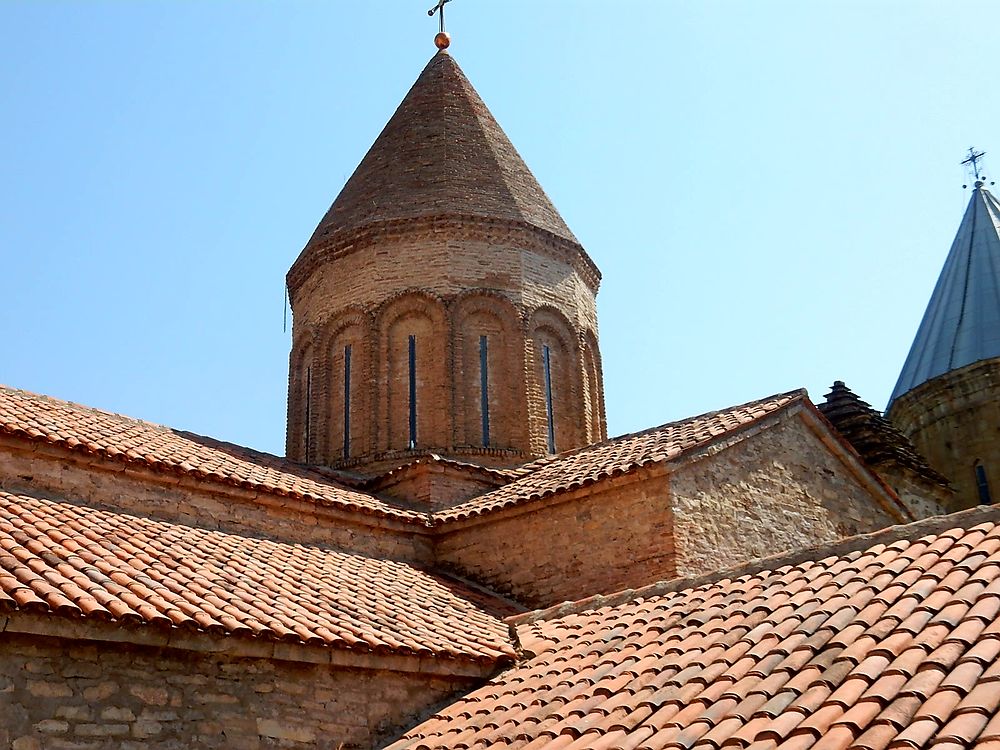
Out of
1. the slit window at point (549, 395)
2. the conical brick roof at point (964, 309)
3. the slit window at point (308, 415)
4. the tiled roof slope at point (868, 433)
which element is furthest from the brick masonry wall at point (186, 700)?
the conical brick roof at point (964, 309)

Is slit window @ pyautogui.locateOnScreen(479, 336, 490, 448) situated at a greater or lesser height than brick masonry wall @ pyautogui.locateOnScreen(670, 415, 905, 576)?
greater

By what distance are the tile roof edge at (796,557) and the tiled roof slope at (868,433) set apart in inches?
271

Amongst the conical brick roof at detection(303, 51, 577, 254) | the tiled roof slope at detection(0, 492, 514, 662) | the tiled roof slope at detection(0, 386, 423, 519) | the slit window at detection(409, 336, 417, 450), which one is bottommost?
the tiled roof slope at detection(0, 492, 514, 662)

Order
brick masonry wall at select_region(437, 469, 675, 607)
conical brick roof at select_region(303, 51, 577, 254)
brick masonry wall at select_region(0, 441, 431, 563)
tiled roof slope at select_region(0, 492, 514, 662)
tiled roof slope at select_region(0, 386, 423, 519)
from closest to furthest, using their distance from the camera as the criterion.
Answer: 1. tiled roof slope at select_region(0, 492, 514, 662)
2. brick masonry wall at select_region(0, 441, 431, 563)
3. tiled roof slope at select_region(0, 386, 423, 519)
4. brick masonry wall at select_region(437, 469, 675, 607)
5. conical brick roof at select_region(303, 51, 577, 254)

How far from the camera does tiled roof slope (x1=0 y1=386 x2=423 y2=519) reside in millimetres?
8672

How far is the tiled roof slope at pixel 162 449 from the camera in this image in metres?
8.67

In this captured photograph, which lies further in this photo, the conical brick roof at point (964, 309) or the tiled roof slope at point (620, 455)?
→ the conical brick roof at point (964, 309)

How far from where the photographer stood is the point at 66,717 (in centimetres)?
606

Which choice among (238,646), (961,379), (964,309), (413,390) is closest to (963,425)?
(961,379)

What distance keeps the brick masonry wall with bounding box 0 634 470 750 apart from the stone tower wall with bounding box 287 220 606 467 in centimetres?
542

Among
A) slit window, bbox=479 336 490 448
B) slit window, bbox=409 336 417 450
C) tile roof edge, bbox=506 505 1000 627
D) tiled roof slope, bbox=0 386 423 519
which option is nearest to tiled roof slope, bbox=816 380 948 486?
slit window, bbox=479 336 490 448

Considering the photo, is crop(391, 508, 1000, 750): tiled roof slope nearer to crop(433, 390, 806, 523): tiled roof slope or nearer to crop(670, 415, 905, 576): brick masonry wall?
crop(670, 415, 905, 576): brick masonry wall

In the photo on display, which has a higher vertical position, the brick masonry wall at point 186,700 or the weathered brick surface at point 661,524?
the weathered brick surface at point 661,524

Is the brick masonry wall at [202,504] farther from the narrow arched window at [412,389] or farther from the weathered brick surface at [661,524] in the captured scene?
the narrow arched window at [412,389]
